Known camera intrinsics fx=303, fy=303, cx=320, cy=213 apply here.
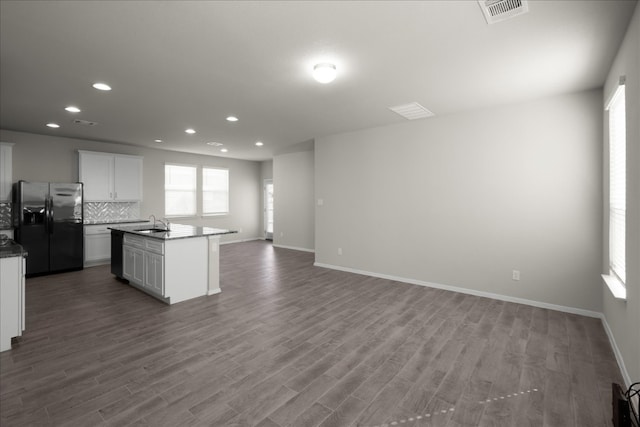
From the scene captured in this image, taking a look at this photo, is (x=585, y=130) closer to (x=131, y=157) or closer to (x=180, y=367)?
(x=180, y=367)

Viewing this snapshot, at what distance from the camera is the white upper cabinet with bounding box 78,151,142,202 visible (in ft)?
20.7

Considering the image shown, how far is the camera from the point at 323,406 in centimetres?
204

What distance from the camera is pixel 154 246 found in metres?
4.11

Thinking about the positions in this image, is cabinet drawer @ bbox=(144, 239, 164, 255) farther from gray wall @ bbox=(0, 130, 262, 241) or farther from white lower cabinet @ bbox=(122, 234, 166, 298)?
gray wall @ bbox=(0, 130, 262, 241)

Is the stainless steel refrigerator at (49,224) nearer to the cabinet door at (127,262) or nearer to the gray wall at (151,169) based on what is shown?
the gray wall at (151,169)

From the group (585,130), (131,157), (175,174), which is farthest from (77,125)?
(585,130)

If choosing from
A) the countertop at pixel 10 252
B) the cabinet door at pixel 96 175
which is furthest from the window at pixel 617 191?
the cabinet door at pixel 96 175

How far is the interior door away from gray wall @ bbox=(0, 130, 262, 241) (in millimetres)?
311

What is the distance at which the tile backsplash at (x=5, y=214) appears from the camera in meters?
5.51

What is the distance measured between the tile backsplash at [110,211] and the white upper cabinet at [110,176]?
27cm

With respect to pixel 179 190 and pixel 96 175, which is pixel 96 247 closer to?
pixel 96 175

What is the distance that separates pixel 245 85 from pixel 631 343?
4153mm

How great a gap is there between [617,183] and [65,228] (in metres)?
8.22

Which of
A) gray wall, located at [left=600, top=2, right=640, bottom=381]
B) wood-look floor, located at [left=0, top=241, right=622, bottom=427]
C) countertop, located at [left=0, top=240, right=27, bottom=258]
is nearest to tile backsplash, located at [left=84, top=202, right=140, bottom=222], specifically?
wood-look floor, located at [left=0, top=241, right=622, bottom=427]
